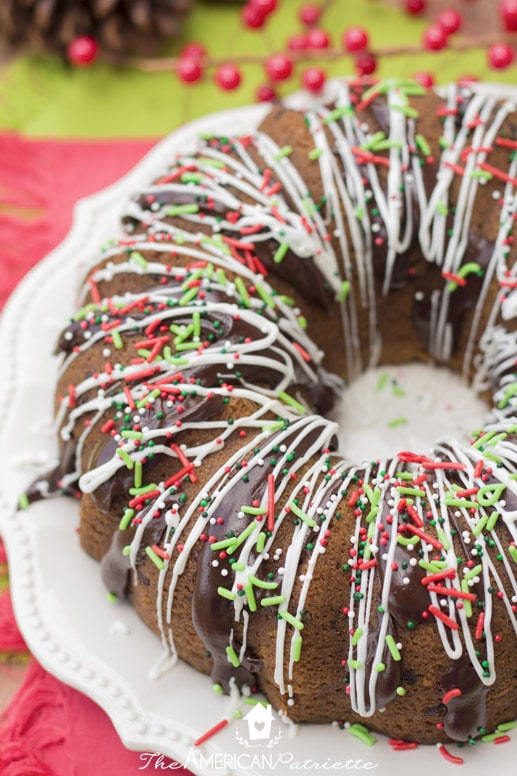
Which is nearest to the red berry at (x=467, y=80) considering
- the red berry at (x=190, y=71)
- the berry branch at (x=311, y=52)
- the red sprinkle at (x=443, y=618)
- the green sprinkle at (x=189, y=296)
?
the berry branch at (x=311, y=52)

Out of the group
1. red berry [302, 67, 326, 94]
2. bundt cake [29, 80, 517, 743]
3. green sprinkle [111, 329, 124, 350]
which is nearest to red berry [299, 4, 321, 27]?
red berry [302, 67, 326, 94]

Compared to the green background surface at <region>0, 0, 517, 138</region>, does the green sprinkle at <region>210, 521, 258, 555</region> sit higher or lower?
lower

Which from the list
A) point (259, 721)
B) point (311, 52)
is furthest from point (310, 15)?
point (259, 721)

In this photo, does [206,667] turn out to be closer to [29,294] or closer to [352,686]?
[352,686]

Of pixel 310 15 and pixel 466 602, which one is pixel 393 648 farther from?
pixel 310 15

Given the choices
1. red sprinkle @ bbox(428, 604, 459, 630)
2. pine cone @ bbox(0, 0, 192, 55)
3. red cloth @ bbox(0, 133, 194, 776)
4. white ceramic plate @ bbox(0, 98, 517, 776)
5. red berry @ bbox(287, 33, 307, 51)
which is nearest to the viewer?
red sprinkle @ bbox(428, 604, 459, 630)

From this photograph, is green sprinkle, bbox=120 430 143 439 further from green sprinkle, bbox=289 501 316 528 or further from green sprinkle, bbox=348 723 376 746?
green sprinkle, bbox=348 723 376 746

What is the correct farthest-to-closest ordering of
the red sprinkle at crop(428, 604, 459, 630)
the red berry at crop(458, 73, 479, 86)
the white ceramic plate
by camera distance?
the red berry at crop(458, 73, 479, 86), the white ceramic plate, the red sprinkle at crop(428, 604, 459, 630)
